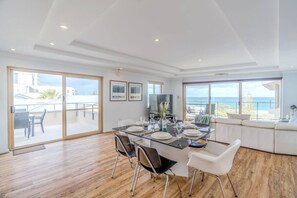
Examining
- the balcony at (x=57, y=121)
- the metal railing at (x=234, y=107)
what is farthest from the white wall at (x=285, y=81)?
the balcony at (x=57, y=121)

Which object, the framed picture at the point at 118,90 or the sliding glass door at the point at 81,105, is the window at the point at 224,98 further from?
the sliding glass door at the point at 81,105

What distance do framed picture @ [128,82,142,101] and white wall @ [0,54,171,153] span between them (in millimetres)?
177

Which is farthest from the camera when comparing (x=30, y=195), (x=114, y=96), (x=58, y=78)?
(x=114, y=96)

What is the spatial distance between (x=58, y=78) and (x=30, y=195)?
135 inches

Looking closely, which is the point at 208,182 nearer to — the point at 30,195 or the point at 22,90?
the point at 30,195

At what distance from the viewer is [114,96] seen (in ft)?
20.0

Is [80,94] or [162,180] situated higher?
[80,94]

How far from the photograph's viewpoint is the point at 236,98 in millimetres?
7242

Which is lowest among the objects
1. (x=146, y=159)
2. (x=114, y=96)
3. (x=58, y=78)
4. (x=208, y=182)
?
(x=208, y=182)

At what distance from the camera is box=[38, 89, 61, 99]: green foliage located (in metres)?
4.49

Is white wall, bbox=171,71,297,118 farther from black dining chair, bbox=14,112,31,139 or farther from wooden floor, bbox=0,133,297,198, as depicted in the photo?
black dining chair, bbox=14,112,31,139

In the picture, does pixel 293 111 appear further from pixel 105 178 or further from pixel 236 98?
pixel 105 178

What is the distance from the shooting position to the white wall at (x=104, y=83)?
12.3ft

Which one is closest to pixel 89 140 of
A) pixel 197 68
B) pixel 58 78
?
pixel 58 78
